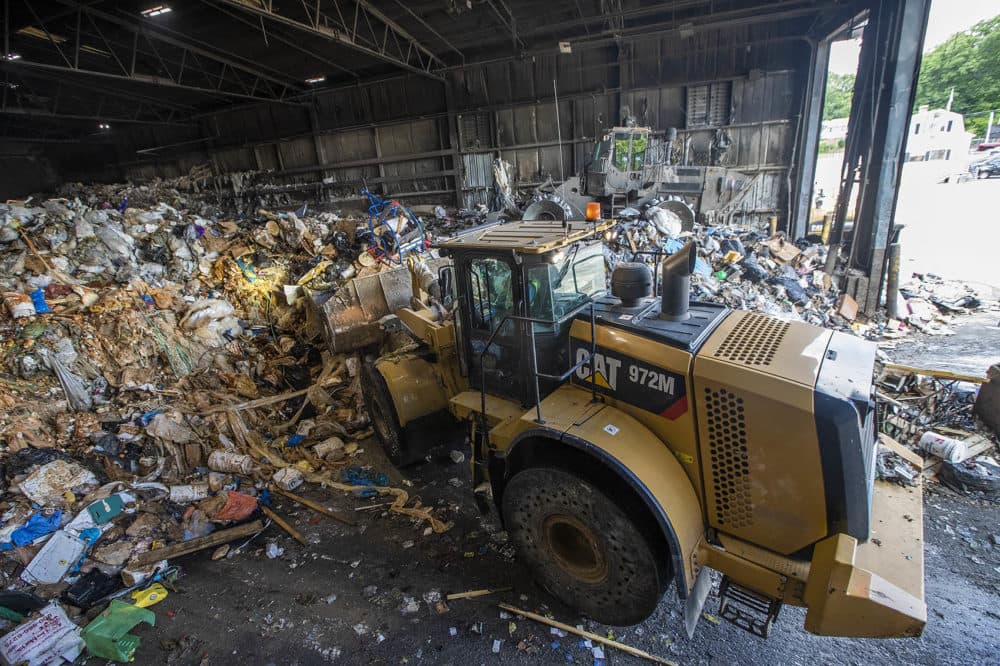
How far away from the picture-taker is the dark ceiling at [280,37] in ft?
29.3

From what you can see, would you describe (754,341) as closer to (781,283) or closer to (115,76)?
(781,283)

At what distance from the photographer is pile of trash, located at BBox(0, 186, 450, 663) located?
3691mm

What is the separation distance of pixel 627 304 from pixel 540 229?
943 millimetres

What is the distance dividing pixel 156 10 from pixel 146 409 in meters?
8.35

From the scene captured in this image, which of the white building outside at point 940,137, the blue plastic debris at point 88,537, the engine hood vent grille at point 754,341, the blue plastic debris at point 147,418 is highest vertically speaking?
the white building outside at point 940,137

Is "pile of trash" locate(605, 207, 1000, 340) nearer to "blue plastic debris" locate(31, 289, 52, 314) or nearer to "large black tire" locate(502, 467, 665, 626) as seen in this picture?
"large black tire" locate(502, 467, 665, 626)

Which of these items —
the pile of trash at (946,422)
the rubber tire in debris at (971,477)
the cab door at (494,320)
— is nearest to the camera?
the cab door at (494,320)

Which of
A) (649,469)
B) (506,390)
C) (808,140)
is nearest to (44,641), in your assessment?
(506,390)

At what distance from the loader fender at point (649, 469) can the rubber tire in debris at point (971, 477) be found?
3.25 m

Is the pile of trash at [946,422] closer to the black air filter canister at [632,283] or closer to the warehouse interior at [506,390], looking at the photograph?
the warehouse interior at [506,390]

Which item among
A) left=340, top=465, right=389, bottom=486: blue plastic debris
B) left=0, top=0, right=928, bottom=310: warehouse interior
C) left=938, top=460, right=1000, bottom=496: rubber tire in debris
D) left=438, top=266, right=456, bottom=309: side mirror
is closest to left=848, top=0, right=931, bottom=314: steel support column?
left=0, top=0, right=928, bottom=310: warehouse interior

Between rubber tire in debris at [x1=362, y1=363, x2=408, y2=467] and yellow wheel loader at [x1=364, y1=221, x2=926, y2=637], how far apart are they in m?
1.19

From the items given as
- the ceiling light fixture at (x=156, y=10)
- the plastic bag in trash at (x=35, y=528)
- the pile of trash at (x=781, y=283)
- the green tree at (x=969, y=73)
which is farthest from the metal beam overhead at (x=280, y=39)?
the green tree at (x=969, y=73)

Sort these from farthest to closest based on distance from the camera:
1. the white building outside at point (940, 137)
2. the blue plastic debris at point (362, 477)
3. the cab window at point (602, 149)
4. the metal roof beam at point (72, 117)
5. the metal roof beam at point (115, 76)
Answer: the white building outside at point (940, 137) → the metal roof beam at point (72, 117) → the cab window at point (602, 149) → the metal roof beam at point (115, 76) → the blue plastic debris at point (362, 477)
